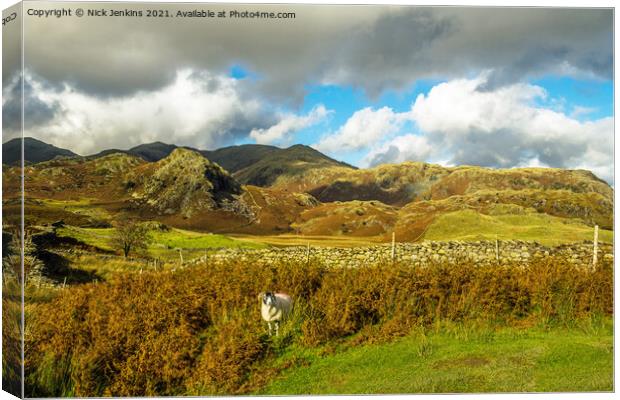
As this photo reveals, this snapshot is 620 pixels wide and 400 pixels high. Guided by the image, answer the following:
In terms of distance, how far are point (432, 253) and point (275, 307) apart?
16.4ft

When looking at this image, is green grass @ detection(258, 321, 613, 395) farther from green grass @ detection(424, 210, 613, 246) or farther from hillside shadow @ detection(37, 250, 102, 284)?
hillside shadow @ detection(37, 250, 102, 284)

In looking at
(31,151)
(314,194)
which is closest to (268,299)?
(314,194)

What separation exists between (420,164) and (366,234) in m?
2.17

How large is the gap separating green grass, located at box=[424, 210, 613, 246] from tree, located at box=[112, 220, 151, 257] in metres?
6.86

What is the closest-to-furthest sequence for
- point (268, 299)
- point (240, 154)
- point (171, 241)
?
point (268, 299)
point (240, 154)
point (171, 241)

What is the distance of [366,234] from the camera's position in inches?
547

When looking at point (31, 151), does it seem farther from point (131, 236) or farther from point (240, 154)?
point (240, 154)

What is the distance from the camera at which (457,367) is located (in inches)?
415

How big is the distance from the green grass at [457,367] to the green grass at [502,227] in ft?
11.1

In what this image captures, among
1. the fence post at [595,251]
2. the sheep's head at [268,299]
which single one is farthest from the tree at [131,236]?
the fence post at [595,251]

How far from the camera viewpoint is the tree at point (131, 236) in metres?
12.6

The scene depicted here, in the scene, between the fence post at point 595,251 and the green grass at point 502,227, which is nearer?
the fence post at point 595,251

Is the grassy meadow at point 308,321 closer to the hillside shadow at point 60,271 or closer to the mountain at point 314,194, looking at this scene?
the hillside shadow at point 60,271

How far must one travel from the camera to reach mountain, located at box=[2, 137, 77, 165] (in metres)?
9.62
